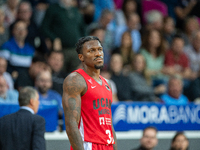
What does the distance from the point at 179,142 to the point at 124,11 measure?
17.8 ft

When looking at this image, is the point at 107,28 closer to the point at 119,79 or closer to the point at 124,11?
the point at 124,11

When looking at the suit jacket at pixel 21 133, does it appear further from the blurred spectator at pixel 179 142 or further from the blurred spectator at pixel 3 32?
the blurred spectator at pixel 3 32

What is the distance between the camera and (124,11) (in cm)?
1094

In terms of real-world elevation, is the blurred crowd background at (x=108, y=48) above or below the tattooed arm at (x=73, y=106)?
above

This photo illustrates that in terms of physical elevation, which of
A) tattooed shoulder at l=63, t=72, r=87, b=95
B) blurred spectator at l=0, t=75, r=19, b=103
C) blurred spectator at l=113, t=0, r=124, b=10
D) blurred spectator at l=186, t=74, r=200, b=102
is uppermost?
blurred spectator at l=113, t=0, r=124, b=10

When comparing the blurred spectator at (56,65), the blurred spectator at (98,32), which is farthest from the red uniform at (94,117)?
the blurred spectator at (98,32)

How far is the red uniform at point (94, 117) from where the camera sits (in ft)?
12.0

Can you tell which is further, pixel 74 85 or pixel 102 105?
pixel 102 105

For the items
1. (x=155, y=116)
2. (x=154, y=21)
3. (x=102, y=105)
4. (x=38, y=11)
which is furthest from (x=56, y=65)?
(x=102, y=105)

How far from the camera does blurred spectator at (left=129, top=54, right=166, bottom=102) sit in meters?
8.44

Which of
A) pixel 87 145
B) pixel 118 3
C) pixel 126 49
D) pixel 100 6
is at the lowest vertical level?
pixel 87 145

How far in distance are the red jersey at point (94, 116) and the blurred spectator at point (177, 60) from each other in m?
6.20

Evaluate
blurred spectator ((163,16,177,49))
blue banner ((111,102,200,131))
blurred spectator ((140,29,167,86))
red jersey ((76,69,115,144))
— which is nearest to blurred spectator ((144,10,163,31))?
blurred spectator ((163,16,177,49))

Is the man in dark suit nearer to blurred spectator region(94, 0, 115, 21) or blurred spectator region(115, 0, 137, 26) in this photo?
blurred spectator region(115, 0, 137, 26)
